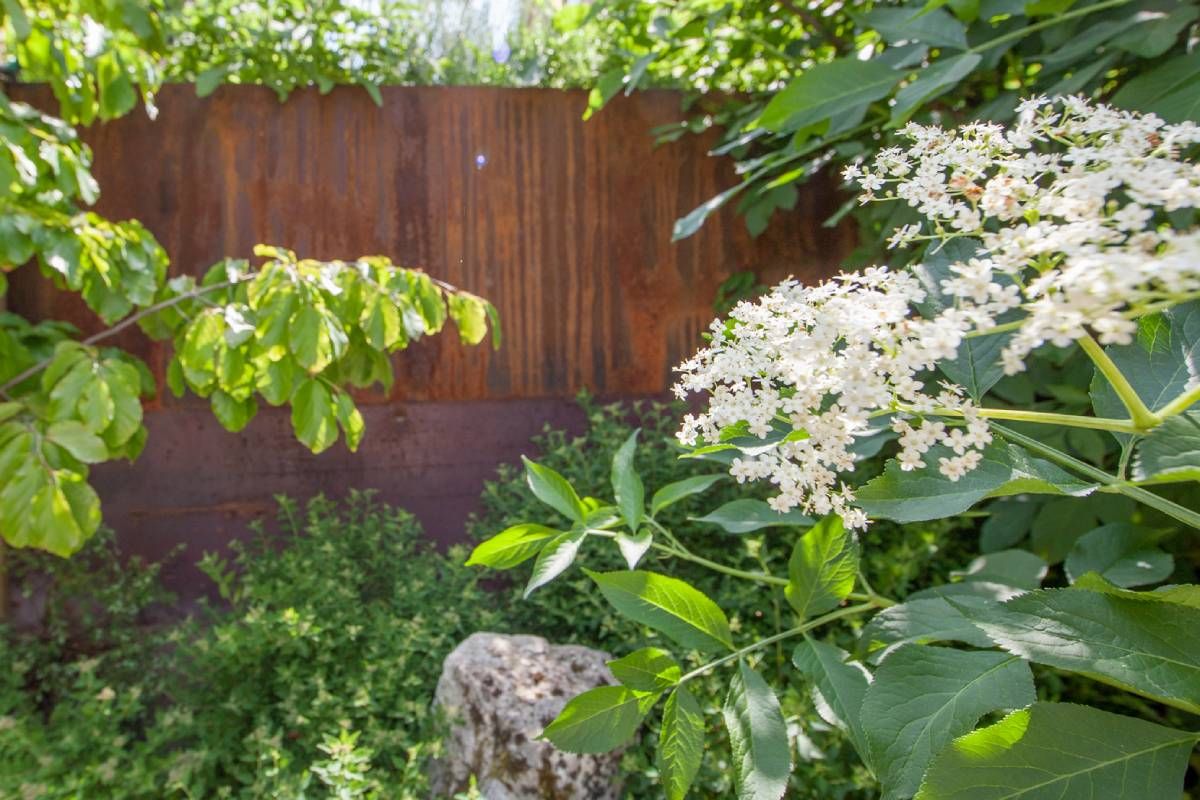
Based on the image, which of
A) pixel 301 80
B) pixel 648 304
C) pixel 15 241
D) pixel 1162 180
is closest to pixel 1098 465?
pixel 1162 180

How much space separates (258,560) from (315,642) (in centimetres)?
56

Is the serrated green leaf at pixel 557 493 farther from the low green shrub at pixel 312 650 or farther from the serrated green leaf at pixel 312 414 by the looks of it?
the serrated green leaf at pixel 312 414

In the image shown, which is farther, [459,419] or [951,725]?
[459,419]

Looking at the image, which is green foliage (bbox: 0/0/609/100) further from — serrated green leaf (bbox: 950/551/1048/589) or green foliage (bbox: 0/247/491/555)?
serrated green leaf (bbox: 950/551/1048/589)

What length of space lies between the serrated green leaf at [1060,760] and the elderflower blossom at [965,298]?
0.21m

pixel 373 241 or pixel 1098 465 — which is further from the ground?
pixel 373 241

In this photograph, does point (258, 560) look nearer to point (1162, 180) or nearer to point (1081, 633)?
point (1081, 633)

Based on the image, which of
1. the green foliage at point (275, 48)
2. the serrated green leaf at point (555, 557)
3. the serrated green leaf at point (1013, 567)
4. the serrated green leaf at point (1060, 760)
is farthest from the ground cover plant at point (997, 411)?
the green foliage at point (275, 48)

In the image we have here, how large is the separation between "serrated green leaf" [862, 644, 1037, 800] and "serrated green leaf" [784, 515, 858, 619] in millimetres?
218

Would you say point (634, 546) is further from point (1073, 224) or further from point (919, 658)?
point (1073, 224)

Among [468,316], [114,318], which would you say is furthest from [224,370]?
[468,316]

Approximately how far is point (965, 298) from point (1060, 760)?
0.36m

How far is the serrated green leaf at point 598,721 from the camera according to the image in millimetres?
928

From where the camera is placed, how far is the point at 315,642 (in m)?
1.65
